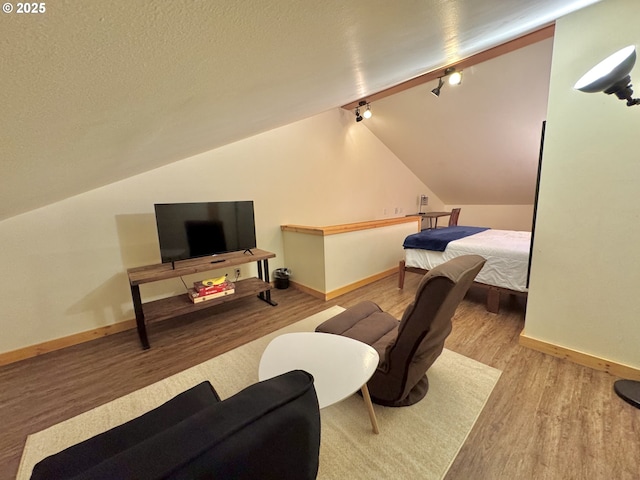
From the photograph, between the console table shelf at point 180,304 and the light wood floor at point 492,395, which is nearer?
the light wood floor at point 492,395

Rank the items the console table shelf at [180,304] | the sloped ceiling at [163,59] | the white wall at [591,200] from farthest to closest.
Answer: the console table shelf at [180,304], the white wall at [591,200], the sloped ceiling at [163,59]

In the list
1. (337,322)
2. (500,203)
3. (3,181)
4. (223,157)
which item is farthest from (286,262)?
(500,203)

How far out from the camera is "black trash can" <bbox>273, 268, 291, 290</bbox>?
3.72 metres

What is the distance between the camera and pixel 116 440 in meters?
0.98

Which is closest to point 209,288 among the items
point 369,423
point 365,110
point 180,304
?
point 180,304

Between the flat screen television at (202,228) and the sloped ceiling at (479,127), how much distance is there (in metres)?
3.02

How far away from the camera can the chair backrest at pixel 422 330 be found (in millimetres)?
1298

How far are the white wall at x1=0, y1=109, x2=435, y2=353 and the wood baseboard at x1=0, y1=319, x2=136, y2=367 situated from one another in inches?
1.8

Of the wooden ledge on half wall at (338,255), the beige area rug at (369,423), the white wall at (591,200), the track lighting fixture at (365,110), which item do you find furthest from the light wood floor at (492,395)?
the track lighting fixture at (365,110)

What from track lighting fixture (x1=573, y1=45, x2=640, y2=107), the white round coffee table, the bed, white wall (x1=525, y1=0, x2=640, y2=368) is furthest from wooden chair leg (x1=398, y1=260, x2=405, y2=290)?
track lighting fixture (x1=573, y1=45, x2=640, y2=107)

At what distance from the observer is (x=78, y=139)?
0.85 m

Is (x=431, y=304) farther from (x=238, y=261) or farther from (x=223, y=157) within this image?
(x=223, y=157)

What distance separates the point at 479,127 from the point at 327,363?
4.07 m

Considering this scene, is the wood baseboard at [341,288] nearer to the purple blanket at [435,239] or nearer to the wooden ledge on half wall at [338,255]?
the wooden ledge on half wall at [338,255]
